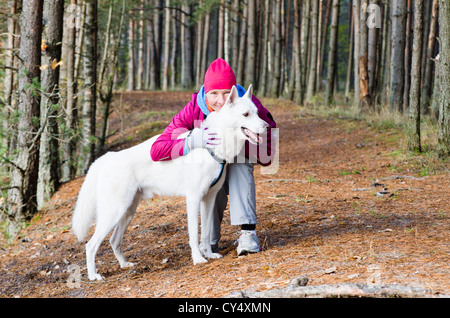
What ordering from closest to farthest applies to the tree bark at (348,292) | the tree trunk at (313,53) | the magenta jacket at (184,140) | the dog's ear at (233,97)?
the tree bark at (348,292) → the dog's ear at (233,97) → the magenta jacket at (184,140) → the tree trunk at (313,53)

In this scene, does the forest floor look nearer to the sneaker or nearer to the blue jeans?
the sneaker

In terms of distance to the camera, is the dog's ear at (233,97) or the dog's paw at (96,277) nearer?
the dog's ear at (233,97)

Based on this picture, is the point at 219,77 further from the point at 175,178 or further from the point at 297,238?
the point at 297,238

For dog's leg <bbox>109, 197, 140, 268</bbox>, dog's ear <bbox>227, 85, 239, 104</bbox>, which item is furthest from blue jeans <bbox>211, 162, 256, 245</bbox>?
dog's leg <bbox>109, 197, 140, 268</bbox>

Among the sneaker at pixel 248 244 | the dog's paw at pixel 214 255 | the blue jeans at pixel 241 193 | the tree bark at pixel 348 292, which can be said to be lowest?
the dog's paw at pixel 214 255

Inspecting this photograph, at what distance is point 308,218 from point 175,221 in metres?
1.90

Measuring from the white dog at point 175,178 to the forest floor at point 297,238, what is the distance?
43 centimetres

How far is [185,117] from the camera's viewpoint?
449cm

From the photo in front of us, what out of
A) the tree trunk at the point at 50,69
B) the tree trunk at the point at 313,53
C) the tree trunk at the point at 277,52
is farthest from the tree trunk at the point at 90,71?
the tree trunk at the point at 277,52

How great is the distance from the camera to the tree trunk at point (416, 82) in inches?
327

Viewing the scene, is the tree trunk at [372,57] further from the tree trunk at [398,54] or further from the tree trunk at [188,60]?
the tree trunk at [188,60]

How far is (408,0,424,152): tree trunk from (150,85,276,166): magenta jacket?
4.89m
